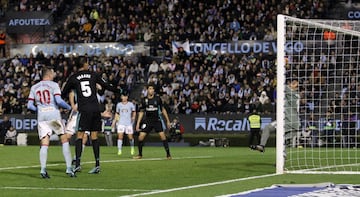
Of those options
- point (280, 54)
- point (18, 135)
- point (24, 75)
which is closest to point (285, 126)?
point (280, 54)

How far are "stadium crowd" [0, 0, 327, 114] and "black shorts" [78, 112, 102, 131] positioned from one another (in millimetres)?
20925

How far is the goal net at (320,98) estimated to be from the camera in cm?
1923

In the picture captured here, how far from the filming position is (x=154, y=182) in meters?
15.8

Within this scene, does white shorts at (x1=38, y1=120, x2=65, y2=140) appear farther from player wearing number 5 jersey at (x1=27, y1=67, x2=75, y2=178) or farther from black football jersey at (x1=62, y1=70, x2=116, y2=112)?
black football jersey at (x1=62, y1=70, x2=116, y2=112)

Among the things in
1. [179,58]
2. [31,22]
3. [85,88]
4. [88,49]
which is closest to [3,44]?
[31,22]

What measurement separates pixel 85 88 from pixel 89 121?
67cm

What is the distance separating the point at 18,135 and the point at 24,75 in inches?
219

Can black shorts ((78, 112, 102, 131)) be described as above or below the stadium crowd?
below

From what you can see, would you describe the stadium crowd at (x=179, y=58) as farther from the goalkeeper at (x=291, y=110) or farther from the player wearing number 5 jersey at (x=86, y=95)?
the player wearing number 5 jersey at (x=86, y=95)

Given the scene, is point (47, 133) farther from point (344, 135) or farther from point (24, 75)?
point (24, 75)

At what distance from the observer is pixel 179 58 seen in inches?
1757

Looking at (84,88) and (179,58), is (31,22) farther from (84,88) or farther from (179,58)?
(84,88)

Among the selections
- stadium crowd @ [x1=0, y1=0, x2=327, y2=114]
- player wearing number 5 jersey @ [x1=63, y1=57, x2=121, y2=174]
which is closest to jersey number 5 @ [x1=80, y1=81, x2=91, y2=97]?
player wearing number 5 jersey @ [x1=63, y1=57, x2=121, y2=174]

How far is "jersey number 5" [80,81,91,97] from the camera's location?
59.4ft
